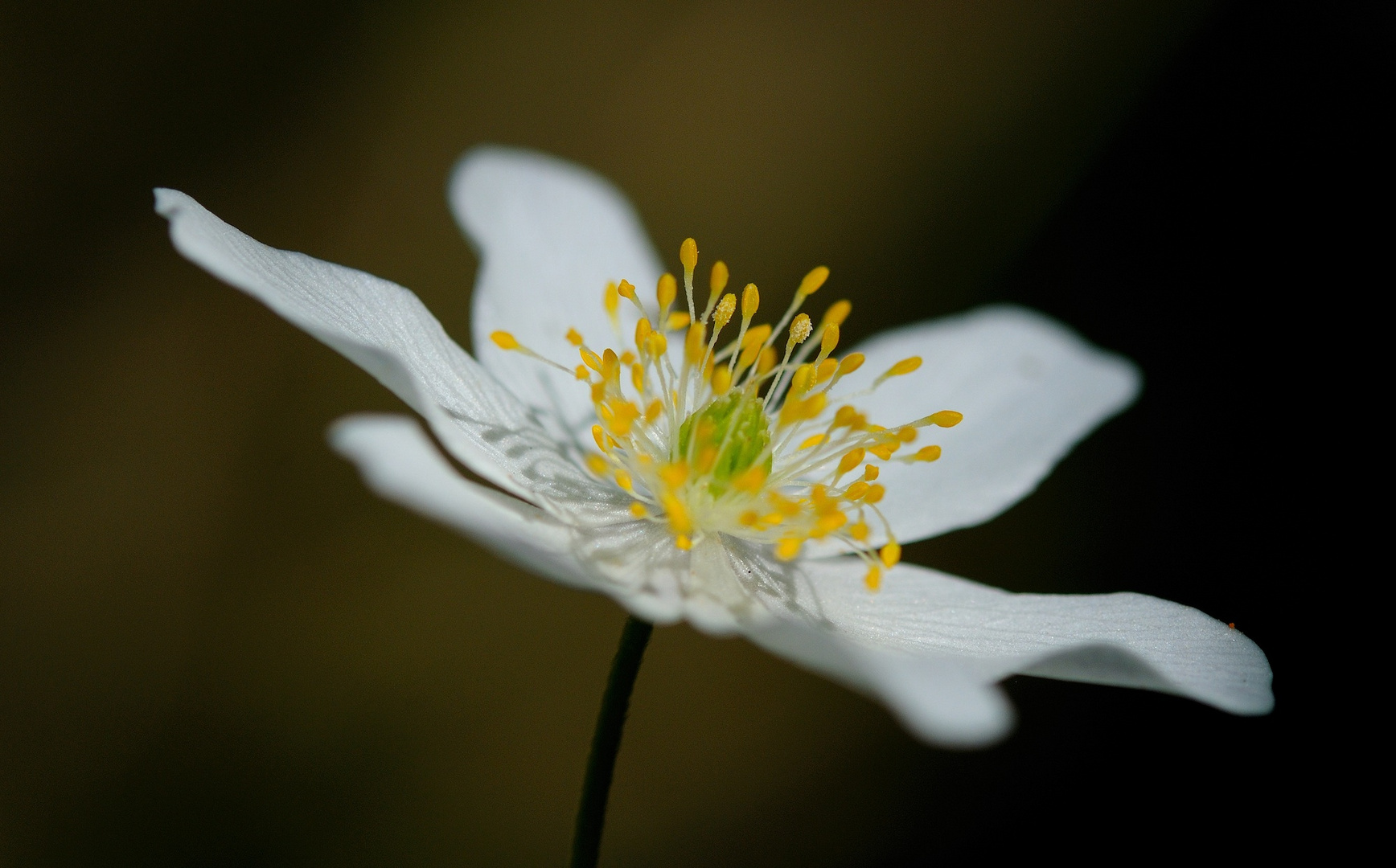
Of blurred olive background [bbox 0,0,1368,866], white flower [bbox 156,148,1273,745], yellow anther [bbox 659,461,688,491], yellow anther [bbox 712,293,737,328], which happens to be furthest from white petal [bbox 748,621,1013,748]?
blurred olive background [bbox 0,0,1368,866]

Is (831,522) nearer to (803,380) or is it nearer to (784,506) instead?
(784,506)

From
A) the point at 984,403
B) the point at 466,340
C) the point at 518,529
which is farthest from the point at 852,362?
the point at 466,340

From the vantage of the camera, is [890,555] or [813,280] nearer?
[890,555]

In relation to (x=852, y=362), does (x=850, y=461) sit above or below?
below

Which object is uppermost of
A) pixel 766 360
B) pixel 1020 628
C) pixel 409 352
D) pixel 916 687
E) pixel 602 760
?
pixel 766 360

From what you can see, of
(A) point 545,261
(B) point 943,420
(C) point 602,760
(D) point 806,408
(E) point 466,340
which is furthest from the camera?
(E) point 466,340

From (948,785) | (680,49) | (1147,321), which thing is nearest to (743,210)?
(680,49)

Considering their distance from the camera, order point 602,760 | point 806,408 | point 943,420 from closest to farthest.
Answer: point 602,760 → point 806,408 → point 943,420

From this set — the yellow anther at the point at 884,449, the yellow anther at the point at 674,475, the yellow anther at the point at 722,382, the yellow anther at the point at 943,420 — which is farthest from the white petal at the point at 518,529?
the yellow anther at the point at 943,420
